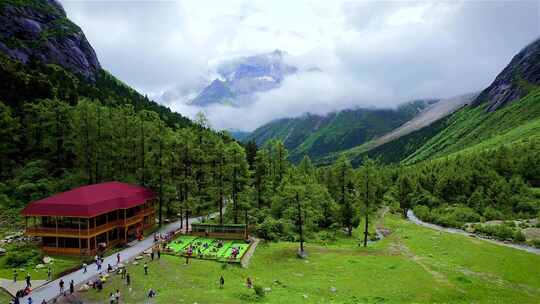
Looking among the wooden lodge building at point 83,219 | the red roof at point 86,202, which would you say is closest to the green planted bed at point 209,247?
the wooden lodge building at point 83,219

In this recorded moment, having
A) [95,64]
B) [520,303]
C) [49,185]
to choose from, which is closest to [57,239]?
[49,185]

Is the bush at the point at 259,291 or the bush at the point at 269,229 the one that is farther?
the bush at the point at 269,229

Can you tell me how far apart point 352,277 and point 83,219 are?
142 ft

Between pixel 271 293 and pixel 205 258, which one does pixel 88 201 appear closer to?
pixel 205 258

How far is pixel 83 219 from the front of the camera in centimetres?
6041

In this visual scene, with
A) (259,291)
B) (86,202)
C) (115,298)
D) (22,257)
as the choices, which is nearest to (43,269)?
(22,257)

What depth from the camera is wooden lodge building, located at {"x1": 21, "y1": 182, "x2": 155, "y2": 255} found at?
2281 inches

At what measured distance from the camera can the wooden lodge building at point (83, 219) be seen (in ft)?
190

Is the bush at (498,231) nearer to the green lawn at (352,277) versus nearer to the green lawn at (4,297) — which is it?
the green lawn at (352,277)

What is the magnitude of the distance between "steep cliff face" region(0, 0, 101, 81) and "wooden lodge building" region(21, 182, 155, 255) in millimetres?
101271

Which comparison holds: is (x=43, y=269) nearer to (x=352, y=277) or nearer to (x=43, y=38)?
(x=352, y=277)

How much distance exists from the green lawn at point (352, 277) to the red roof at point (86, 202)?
44.1 ft

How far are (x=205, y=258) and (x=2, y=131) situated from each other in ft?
194

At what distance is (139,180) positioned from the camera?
82375mm
